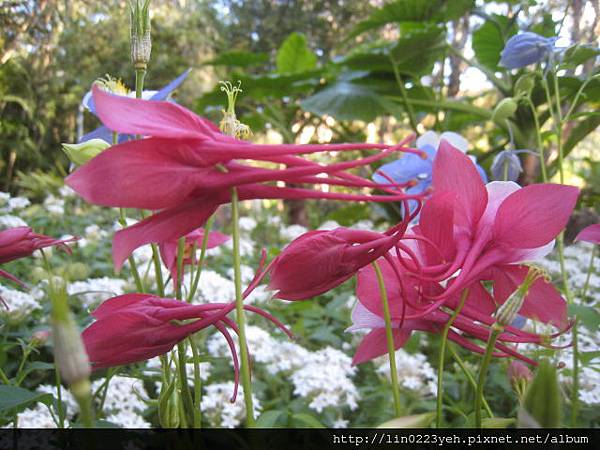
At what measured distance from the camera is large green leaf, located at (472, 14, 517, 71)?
1.90m

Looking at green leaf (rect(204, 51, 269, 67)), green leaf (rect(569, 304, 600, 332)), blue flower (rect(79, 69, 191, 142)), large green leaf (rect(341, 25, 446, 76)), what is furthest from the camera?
green leaf (rect(204, 51, 269, 67))

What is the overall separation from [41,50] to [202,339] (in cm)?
507

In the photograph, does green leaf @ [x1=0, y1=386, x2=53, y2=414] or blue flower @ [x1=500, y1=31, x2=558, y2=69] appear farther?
blue flower @ [x1=500, y1=31, x2=558, y2=69]

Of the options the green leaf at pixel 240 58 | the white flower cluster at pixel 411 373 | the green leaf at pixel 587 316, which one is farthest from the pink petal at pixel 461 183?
the green leaf at pixel 240 58

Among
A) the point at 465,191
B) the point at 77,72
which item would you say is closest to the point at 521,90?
the point at 465,191

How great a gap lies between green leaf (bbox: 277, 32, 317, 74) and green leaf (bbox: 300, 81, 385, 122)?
0.64 m

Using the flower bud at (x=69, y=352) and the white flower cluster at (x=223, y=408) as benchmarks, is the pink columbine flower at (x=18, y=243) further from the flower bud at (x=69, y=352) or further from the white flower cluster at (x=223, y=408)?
the white flower cluster at (x=223, y=408)

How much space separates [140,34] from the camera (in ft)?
1.05

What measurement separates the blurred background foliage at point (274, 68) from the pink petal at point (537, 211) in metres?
1.32

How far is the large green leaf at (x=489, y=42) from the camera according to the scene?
1903mm

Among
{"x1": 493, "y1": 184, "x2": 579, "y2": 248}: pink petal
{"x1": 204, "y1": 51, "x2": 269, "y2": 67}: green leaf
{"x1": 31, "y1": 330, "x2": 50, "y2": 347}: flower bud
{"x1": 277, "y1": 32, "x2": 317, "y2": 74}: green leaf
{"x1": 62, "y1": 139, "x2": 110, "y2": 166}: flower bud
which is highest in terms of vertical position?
{"x1": 277, "y1": 32, "x2": 317, "y2": 74}: green leaf

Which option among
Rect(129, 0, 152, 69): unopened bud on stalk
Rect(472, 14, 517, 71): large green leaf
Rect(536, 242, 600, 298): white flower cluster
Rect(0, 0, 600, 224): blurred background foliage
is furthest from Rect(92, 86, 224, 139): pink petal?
Rect(472, 14, 517, 71): large green leaf

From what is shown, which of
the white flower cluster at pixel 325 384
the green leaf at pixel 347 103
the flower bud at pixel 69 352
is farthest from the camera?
the green leaf at pixel 347 103

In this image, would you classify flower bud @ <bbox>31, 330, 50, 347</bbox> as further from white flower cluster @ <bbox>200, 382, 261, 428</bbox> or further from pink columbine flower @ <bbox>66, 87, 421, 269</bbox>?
pink columbine flower @ <bbox>66, 87, 421, 269</bbox>
